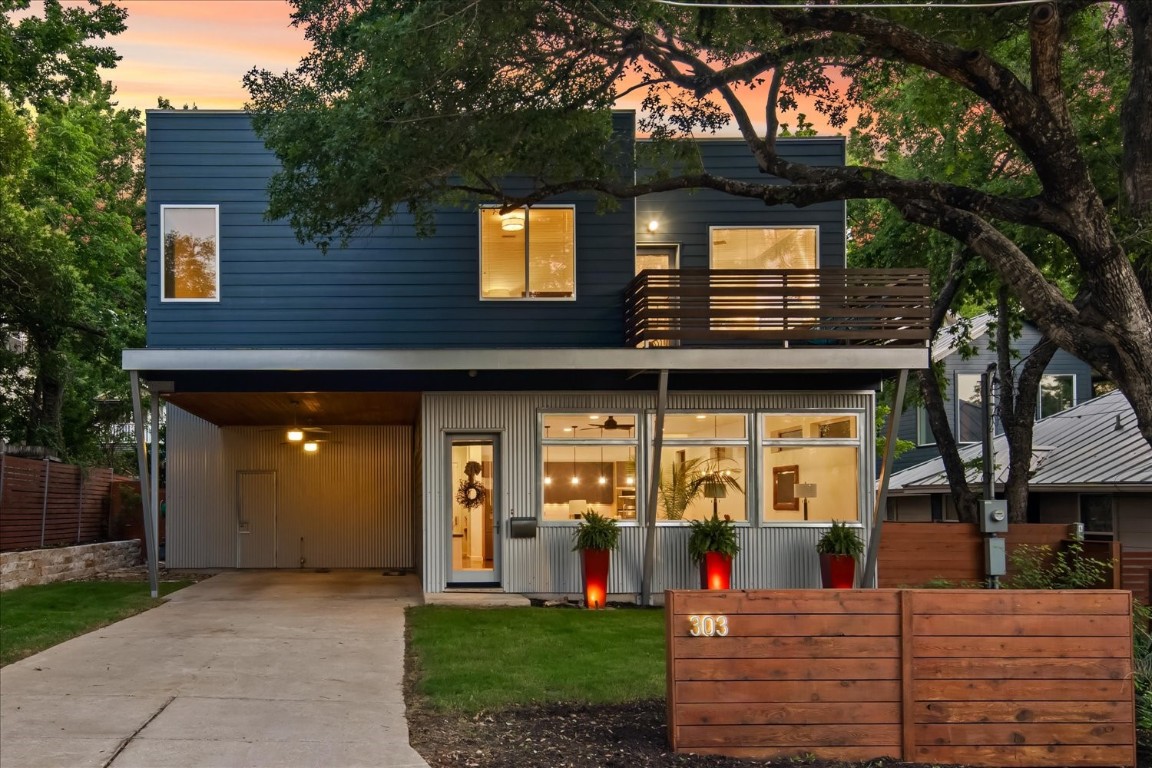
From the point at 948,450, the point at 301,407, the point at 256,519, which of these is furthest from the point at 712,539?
the point at 256,519

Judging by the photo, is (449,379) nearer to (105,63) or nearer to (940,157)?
(105,63)

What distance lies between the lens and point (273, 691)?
9633 millimetres

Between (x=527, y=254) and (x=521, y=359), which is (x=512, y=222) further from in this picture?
(x=521, y=359)

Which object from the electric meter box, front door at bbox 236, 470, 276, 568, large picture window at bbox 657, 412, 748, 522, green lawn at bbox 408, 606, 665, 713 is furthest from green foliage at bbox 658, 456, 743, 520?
front door at bbox 236, 470, 276, 568

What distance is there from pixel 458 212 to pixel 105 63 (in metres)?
7.34

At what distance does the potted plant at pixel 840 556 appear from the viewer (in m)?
16.1

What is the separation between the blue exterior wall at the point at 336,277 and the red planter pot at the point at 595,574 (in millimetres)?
2868

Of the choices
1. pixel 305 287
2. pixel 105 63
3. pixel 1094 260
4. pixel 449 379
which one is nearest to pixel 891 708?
pixel 1094 260

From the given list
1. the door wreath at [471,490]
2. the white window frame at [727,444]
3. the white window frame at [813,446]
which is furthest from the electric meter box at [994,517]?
the door wreath at [471,490]

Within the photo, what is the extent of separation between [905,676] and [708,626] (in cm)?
132

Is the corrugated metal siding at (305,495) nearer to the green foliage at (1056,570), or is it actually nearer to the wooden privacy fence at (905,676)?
the green foliage at (1056,570)

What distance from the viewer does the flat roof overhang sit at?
15.1 m

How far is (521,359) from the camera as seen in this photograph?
1524 centimetres

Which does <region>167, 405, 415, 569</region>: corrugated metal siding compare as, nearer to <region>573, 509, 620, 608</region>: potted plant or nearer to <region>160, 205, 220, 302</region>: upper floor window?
<region>160, 205, 220, 302</region>: upper floor window
